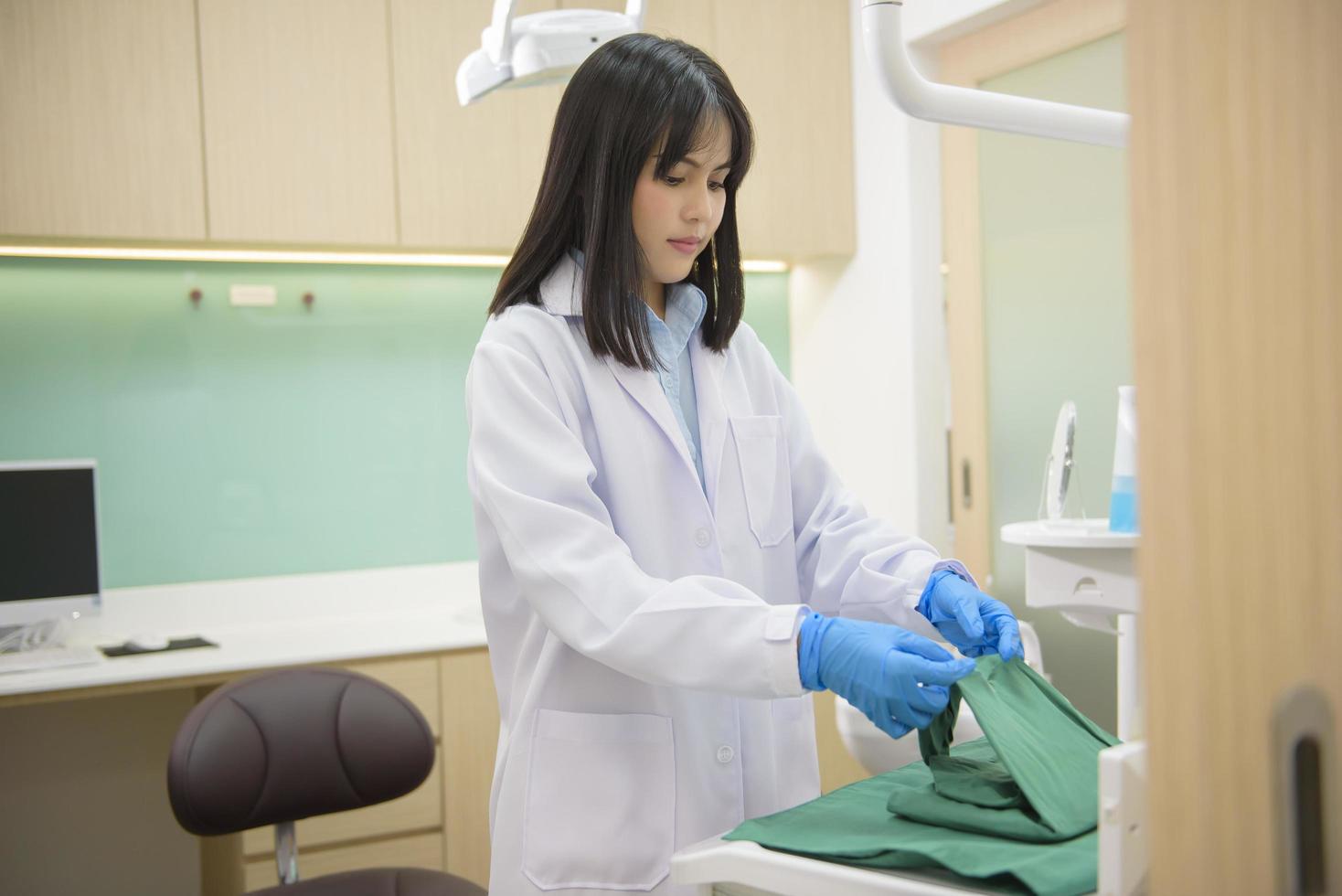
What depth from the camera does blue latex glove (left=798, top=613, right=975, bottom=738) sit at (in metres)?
1.00

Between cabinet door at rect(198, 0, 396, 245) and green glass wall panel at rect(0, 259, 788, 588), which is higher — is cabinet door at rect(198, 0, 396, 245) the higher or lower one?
the higher one

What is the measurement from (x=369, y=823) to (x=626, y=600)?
1684mm

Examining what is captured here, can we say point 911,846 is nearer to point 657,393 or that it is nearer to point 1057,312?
point 657,393

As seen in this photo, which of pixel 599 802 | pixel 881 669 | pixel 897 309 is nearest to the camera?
pixel 881 669

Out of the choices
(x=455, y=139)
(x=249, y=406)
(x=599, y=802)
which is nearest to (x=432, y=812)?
(x=249, y=406)

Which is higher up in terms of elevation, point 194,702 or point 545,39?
point 545,39

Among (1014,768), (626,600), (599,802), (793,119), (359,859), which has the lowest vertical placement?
(359,859)

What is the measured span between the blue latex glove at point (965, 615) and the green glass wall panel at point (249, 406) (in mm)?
2075

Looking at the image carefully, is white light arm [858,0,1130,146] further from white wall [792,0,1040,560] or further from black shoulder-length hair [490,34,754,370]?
white wall [792,0,1040,560]

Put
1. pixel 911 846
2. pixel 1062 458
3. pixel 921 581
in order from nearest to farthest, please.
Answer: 1. pixel 911 846
2. pixel 921 581
3. pixel 1062 458

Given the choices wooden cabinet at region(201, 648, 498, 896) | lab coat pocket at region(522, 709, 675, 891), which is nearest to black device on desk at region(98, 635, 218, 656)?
wooden cabinet at region(201, 648, 498, 896)

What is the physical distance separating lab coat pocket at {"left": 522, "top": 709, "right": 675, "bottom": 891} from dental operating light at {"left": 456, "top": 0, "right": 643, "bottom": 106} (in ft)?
3.47

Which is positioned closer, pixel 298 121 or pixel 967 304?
pixel 298 121

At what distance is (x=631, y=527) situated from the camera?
1.24 meters
